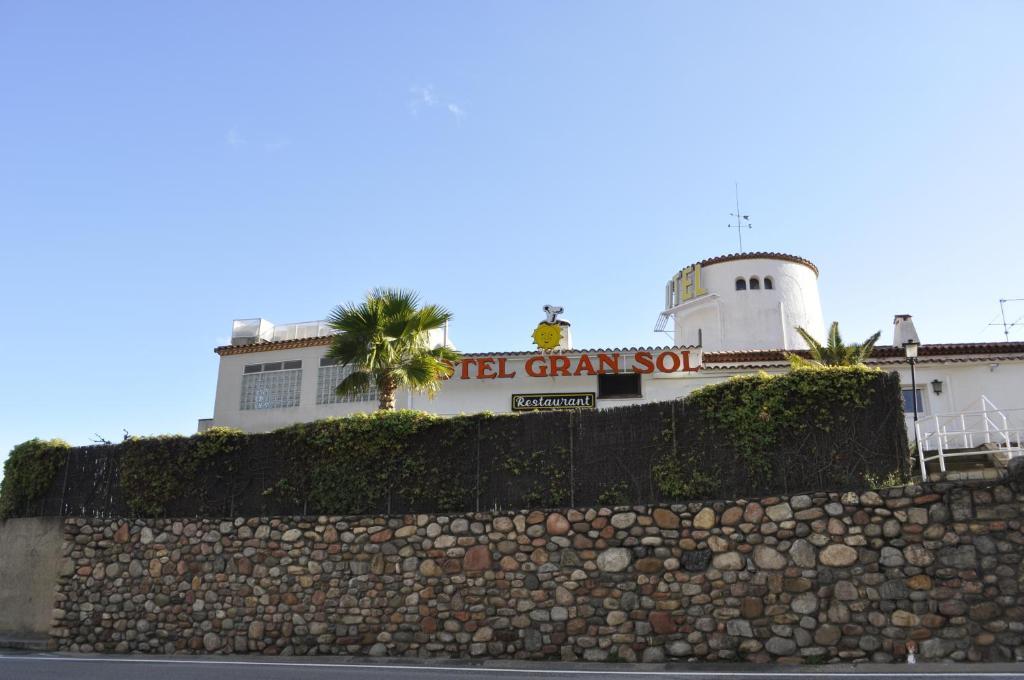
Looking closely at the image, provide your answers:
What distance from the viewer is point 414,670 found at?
12.0 metres

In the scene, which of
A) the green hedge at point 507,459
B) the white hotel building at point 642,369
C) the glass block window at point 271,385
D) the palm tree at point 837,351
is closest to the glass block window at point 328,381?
the white hotel building at point 642,369

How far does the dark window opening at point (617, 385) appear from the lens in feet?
76.1

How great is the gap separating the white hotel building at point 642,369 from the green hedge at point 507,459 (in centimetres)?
707

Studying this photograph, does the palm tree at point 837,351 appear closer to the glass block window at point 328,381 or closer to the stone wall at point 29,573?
the glass block window at point 328,381

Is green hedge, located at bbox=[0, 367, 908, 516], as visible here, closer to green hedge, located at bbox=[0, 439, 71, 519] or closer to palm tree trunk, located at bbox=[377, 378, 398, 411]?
green hedge, located at bbox=[0, 439, 71, 519]

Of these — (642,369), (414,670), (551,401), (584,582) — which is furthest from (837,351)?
(414,670)

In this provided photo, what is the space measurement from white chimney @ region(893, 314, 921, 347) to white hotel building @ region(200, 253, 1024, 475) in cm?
4

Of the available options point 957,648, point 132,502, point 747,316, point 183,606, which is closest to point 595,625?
point 957,648

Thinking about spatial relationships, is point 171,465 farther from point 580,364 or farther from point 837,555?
point 837,555

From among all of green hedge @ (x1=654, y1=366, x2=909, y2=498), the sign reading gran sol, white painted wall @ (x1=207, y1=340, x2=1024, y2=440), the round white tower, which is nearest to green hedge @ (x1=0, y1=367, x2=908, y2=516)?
green hedge @ (x1=654, y1=366, x2=909, y2=498)

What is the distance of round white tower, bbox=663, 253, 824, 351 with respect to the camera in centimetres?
3158

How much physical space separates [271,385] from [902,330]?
20117 millimetres

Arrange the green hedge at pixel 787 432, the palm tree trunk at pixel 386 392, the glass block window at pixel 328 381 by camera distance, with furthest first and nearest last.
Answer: the glass block window at pixel 328 381 < the palm tree trunk at pixel 386 392 < the green hedge at pixel 787 432

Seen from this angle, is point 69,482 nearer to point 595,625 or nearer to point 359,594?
point 359,594
